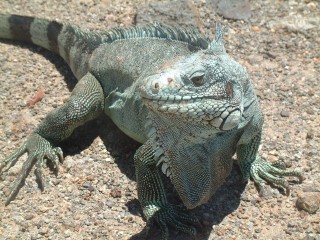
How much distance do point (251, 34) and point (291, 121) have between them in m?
1.36

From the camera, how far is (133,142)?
448cm

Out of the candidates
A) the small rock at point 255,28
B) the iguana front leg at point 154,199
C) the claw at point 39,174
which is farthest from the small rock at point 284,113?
the claw at point 39,174

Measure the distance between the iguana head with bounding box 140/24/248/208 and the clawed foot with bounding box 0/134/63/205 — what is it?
1326 mm

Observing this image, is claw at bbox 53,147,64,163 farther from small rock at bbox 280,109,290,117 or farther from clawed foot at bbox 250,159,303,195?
small rock at bbox 280,109,290,117

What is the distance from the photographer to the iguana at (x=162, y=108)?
2.82m

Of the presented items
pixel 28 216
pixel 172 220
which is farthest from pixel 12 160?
pixel 172 220

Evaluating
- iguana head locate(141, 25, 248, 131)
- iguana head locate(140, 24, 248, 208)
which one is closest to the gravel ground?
iguana head locate(140, 24, 248, 208)

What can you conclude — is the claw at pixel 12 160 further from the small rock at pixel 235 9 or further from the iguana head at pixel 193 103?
the small rock at pixel 235 9

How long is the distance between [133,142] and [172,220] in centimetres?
102

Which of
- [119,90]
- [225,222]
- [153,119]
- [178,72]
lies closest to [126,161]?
[119,90]

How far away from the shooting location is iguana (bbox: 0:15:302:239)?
282 cm

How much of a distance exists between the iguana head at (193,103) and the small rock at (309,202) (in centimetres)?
95

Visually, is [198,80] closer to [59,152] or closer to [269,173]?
[269,173]

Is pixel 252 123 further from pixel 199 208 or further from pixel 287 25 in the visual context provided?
pixel 287 25
